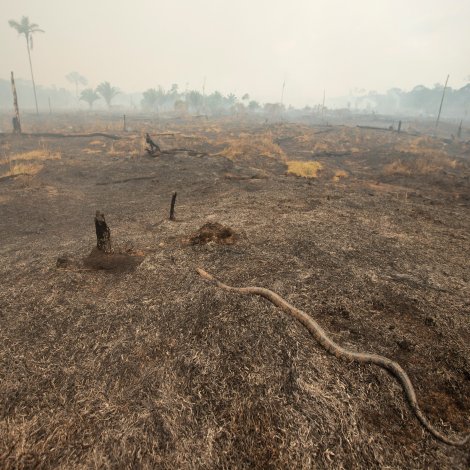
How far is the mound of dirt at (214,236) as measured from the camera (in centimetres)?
884

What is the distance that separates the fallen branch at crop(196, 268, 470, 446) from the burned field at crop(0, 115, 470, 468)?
0.32 ft

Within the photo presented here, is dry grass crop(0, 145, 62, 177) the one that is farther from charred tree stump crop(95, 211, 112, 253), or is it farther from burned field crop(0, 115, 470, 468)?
charred tree stump crop(95, 211, 112, 253)

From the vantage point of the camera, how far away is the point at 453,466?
11.8 feet

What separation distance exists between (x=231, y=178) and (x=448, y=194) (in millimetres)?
11364

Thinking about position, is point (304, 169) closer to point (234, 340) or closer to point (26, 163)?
point (234, 340)

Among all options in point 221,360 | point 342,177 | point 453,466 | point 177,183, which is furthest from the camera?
point 342,177

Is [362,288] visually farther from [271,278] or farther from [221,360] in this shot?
[221,360]

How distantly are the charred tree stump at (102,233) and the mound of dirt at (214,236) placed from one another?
2.23 metres

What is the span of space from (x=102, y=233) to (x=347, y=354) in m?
6.59

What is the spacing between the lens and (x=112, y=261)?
26.1ft

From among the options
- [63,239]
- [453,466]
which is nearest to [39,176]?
[63,239]

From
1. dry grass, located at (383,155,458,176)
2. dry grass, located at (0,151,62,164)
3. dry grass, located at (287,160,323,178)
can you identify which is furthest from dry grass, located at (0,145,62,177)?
dry grass, located at (383,155,458,176)

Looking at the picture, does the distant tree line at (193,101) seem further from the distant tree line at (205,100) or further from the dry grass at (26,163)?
the dry grass at (26,163)

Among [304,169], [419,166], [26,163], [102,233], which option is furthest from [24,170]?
[419,166]
